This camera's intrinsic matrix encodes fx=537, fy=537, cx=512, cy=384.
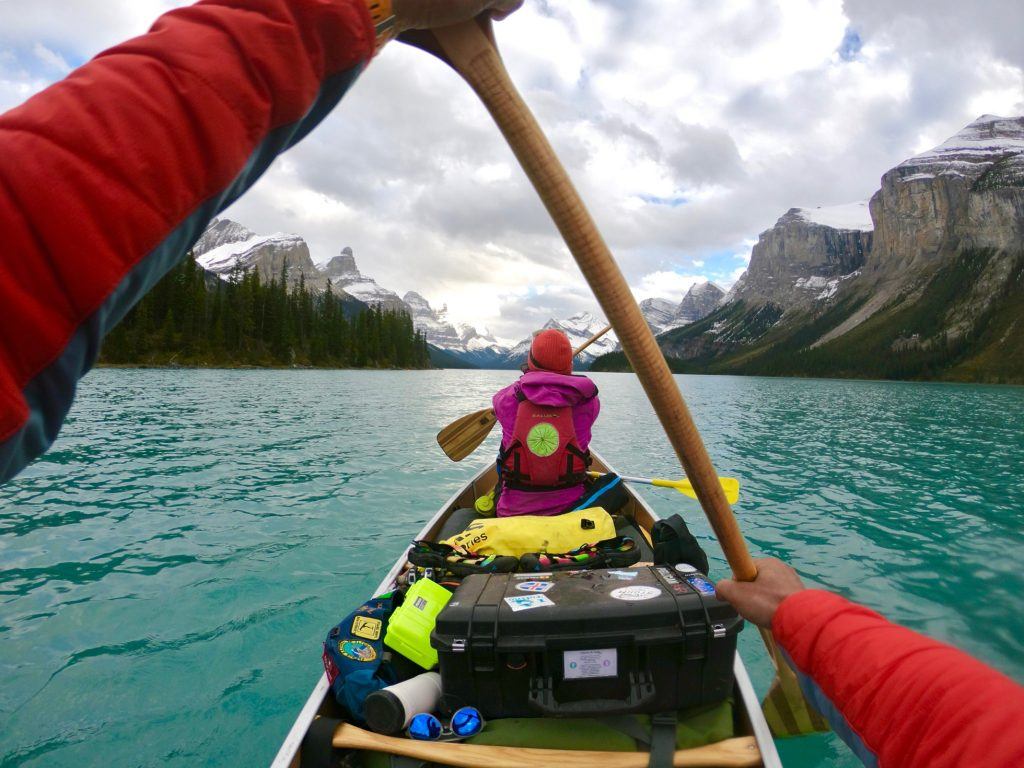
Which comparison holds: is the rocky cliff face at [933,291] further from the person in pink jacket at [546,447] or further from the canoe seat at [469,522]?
the person in pink jacket at [546,447]

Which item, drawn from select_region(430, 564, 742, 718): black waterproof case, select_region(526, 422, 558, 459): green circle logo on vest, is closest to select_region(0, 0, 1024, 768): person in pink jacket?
select_region(430, 564, 742, 718): black waterproof case

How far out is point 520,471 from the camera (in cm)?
630

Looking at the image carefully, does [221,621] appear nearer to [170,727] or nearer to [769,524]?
[170,727]

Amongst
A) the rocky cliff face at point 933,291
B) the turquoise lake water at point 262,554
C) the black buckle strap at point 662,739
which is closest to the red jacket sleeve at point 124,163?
the black buckle strap at point 662,739

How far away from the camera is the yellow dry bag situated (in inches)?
193

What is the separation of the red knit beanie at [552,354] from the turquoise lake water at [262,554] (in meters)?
3.86

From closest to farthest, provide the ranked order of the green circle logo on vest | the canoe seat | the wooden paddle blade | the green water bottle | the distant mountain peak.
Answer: the canoe seat → the green circle logo on vest → the green water bottle → the wooden paddle blade → the distant mountain peak

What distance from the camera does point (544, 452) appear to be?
6199mm

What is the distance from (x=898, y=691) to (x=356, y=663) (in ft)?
9.75

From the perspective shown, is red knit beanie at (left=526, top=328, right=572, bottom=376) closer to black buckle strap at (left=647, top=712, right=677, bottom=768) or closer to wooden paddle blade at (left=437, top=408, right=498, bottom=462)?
wooden paddle blade at (left=437, top=408, right=498, bottom=462)

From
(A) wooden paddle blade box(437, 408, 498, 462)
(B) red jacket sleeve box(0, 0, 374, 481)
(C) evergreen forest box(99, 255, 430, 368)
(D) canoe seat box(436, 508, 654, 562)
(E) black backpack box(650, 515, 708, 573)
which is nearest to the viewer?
(B) red jacket sleeve box(0, 0, 374, 481)

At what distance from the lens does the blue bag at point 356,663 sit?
330cm

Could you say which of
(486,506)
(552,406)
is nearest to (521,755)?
(552,406)

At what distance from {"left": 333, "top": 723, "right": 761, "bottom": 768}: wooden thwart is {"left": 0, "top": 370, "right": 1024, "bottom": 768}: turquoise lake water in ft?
7.43
